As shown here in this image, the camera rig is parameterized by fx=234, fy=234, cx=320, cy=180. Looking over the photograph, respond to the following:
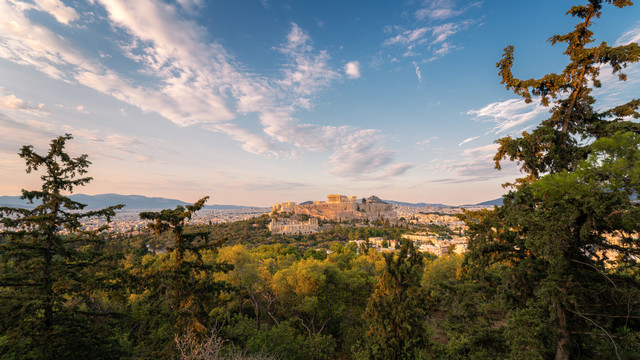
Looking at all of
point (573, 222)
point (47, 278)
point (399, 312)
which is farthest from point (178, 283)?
point (573, 222)

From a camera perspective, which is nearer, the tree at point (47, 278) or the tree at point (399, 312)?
the tree at point (47, 278)

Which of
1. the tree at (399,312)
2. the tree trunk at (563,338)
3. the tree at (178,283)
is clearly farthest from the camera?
the tree at (399,312)

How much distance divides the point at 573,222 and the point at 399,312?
6.48 metres

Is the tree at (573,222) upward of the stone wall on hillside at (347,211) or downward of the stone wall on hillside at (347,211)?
upward

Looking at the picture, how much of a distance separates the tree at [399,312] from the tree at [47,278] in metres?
9.70

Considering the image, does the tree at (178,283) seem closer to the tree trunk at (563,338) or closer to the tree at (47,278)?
the tree at (47,278)

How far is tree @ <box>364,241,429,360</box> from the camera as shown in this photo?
30.9 ft

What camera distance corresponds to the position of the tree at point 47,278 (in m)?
6.55

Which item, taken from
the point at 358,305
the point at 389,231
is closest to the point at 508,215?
the point at 358,305

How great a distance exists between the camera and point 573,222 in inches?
224

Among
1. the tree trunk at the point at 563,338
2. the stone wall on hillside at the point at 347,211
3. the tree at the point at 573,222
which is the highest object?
the tree at the point at 573,222

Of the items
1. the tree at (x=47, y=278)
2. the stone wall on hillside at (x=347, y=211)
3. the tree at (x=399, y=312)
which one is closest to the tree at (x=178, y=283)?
the tree at (x=47, y=278)

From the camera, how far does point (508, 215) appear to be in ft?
22.6

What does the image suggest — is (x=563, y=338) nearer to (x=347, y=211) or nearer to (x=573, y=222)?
(x=573, y=222)
